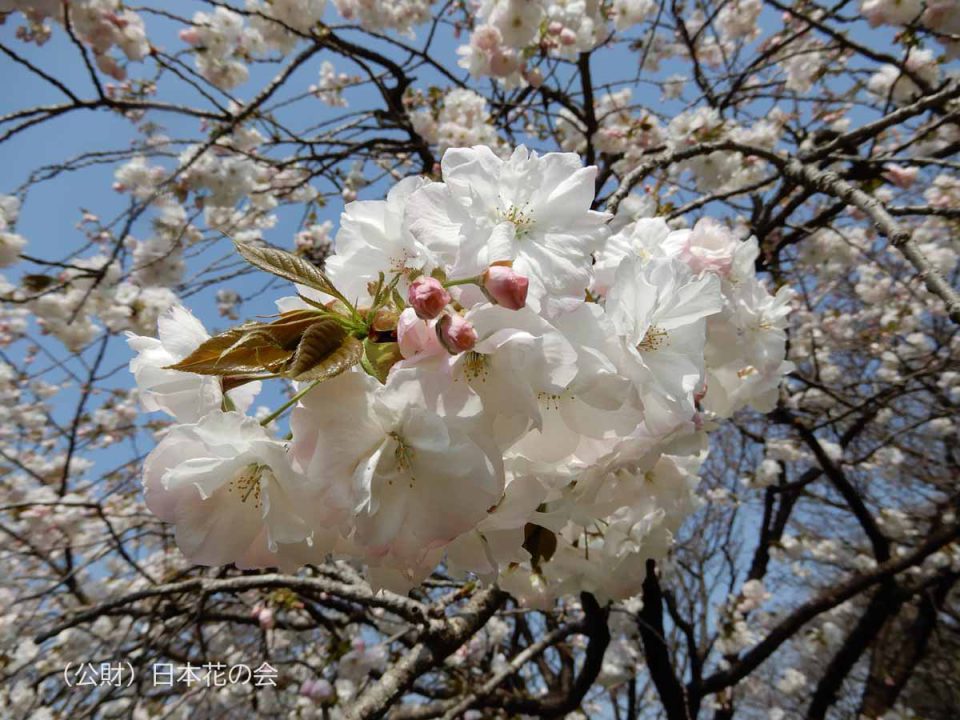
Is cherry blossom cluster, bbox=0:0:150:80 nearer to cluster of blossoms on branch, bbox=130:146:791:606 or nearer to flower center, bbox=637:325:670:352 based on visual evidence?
cluster of blossoms on branch, bbox=130:146:791:606

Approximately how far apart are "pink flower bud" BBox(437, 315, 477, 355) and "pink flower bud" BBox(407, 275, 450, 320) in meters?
0.02

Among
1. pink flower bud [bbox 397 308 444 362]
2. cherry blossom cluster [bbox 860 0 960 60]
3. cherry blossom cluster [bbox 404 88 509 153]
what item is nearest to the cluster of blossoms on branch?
pink flower bud [bbox 397 308 444 362]

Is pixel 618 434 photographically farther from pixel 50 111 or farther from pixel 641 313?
pixel 50 111

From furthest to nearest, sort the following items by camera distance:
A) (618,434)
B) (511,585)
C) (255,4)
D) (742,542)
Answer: (742,542) < (255,4) < (511,585) < (618,434)

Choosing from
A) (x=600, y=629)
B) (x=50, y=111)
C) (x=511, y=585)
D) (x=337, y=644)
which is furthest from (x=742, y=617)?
(x=50, y=111)

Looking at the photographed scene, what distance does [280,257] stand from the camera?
724mm

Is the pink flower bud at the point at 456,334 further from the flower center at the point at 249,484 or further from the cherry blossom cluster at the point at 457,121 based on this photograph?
the cherry blossom cluster at the point at 457,121

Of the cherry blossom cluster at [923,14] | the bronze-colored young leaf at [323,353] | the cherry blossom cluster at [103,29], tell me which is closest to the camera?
the bronze-colored young leaf at [323,353]

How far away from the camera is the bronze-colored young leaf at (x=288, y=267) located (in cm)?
70

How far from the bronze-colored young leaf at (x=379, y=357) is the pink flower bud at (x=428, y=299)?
80 mm

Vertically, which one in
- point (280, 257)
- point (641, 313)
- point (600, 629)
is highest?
point (280, 257)

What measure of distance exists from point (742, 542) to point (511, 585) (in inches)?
279

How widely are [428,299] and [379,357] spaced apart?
0.11 meters

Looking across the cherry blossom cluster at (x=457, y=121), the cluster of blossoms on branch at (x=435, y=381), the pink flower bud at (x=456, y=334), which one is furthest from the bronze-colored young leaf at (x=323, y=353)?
the cherry blossom cluster at (x=457, y=121)
